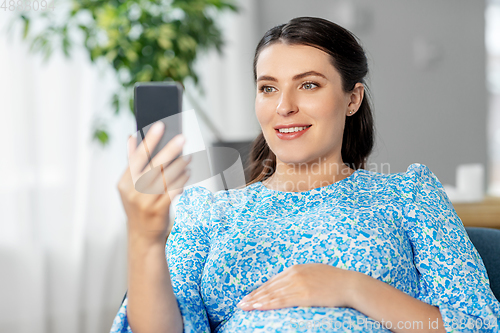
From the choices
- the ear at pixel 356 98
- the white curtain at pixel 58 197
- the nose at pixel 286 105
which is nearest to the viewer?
the nose at pixel 286 105

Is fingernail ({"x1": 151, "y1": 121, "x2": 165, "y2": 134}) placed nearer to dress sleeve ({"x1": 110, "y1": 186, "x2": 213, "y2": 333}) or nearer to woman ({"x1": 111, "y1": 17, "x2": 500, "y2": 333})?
woman ({"x1": 111, "y1": 17, "x2": 500, "y2": 333})

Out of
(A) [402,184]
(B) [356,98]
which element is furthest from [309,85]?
(A) [402,184]

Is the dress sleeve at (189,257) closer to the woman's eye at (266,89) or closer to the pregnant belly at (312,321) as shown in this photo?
the pregnant belly at (312,321)

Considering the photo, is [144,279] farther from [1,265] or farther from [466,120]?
[466,120]

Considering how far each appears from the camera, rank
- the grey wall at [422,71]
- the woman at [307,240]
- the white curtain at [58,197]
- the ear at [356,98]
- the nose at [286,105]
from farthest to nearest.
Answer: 1. the grey wall at [422,71]
2. the white curtain at [58,197]
3. the ear at [356,98]
4. the nose at [286,105]
5. the woman at [307,240]

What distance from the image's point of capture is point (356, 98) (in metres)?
1.09

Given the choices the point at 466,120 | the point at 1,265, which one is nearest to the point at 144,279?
the point at 1,265

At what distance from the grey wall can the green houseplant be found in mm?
863

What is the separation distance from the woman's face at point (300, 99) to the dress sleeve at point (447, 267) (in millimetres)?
228

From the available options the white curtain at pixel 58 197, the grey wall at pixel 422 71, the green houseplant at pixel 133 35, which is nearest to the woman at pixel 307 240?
the green houseplant at pixel 133 35

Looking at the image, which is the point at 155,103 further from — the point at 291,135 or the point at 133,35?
the point at 133,35

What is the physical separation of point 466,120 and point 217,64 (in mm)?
1465

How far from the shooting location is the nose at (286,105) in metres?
0.94

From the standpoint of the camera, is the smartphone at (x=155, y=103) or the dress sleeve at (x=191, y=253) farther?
the dress sleeve at (x=191, y=253)
